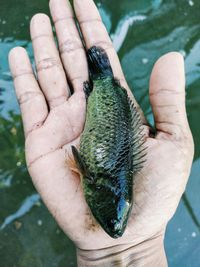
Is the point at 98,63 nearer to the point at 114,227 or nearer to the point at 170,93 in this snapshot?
the point at 170,93

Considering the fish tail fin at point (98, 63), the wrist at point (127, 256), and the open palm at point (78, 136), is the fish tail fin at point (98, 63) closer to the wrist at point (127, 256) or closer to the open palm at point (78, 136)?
the open palm at point (78, 136)

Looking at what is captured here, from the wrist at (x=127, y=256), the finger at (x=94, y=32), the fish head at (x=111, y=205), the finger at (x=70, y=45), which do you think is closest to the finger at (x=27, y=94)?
the finger at (x=70, y=45)

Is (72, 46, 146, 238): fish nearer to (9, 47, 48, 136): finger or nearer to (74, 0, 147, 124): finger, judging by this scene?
(74, 0, 147, 124): finger

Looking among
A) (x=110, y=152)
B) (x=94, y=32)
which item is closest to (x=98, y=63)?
(x=94, y=32)

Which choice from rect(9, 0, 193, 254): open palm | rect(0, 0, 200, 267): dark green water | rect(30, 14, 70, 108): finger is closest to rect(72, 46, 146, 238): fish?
rect(9, 0, 193, 254): open palm

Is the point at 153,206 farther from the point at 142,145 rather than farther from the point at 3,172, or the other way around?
the point at 3,172

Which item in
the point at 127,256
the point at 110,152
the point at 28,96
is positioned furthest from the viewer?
the point at 28,96

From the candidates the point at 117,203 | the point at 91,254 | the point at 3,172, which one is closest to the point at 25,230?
the point at 3,172
